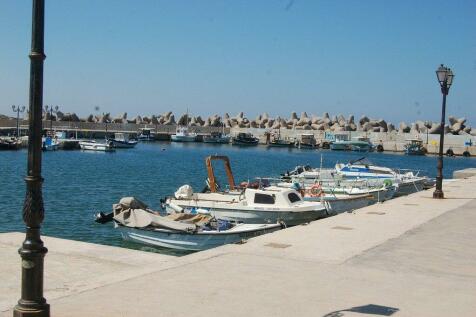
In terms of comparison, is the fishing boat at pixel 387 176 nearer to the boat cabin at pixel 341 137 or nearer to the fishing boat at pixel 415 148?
the fishing boat at pixel 415 148

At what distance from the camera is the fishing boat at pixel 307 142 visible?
14412 cm

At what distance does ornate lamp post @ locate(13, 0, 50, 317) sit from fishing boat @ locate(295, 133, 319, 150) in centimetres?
13783

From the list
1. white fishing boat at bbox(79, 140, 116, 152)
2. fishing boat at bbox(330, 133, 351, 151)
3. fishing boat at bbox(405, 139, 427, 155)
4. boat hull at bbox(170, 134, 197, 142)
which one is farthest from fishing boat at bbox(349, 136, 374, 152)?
white fishing boat at bbox(79, 140, 116, 152)

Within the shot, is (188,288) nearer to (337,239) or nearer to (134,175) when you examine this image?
(337,239)

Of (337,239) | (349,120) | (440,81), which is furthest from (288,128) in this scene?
(337,239)

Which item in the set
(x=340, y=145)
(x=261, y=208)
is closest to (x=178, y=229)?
(x=261, y=208)

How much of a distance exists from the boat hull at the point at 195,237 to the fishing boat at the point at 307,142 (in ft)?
412

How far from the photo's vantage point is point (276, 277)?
9.70 m

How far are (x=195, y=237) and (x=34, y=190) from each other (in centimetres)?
1183

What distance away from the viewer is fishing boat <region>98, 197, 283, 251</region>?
1803cm

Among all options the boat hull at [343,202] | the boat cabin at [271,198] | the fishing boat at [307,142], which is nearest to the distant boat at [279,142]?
the fishing boat at [307,142]

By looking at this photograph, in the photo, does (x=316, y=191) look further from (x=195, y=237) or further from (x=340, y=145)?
(x=340, y=145)

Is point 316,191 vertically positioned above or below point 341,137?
below

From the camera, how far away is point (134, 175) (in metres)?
56.0
